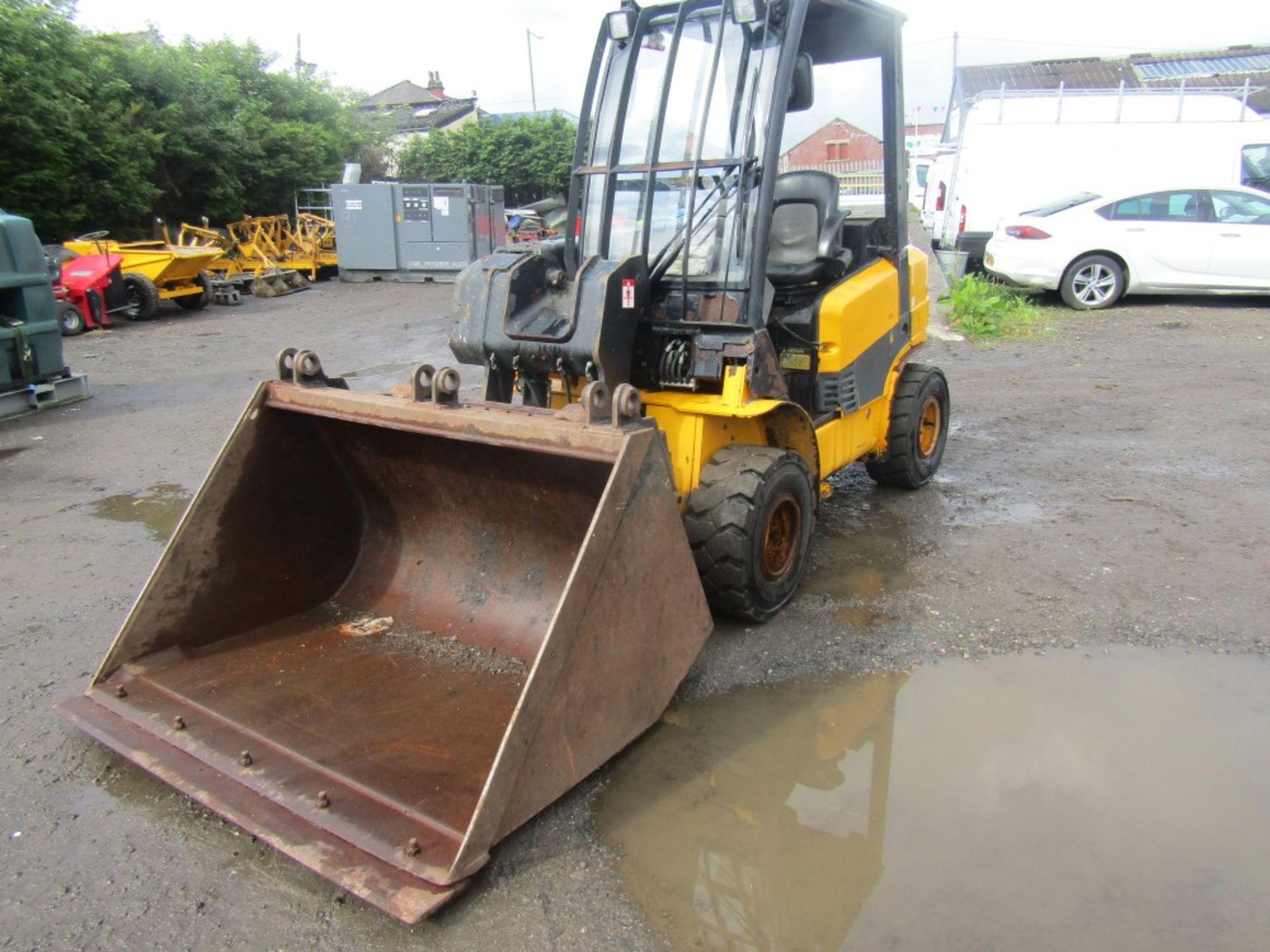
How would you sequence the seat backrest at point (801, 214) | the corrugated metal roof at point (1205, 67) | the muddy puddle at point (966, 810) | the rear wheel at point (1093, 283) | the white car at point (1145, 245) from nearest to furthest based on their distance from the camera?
1. the muddy puddle at point (966, 810)
2. the seat backrest at point (801, 214)
3. the white car at point (1145, 245)
4. the rear wheel at point (1093, 283)
5. the corrugated metal roof at point (1205, 67)

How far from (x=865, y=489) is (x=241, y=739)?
4.15 meters

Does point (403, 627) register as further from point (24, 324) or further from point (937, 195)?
point (937, 195)

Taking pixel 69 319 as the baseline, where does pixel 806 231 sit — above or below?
above

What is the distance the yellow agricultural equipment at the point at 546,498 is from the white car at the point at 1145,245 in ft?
27.3

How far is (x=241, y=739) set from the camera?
3209mm

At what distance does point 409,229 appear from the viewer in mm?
21016

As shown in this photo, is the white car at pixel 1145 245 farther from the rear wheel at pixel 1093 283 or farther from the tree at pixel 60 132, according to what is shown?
the tree at pixel 60 132

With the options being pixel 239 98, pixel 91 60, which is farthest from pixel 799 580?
pixel 239 98

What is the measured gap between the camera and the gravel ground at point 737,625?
2.68m

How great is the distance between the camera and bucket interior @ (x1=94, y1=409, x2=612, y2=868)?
3125 millimetres

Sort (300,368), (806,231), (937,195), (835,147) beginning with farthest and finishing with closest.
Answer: (937,195)
(835,147)
(806,231)
(300,368)

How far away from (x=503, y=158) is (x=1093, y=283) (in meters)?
26.7

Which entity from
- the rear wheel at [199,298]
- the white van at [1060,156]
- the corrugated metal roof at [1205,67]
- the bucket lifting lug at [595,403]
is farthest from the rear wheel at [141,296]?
the corrugated metal roof at [1205,67]

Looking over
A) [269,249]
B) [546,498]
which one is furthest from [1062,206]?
[269,249]
